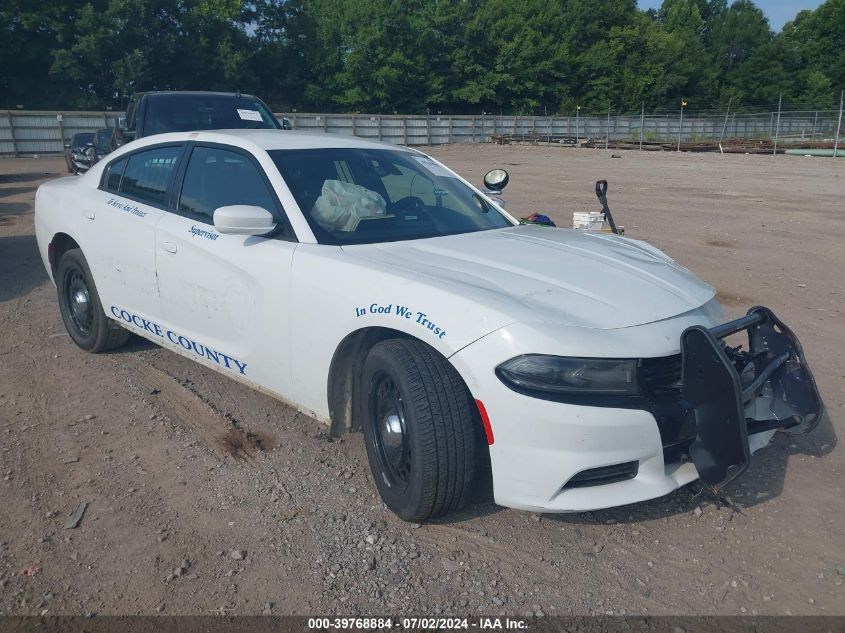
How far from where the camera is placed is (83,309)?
17.7 feet

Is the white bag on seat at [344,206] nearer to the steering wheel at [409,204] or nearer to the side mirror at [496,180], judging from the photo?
the steering wheel at [409,204]

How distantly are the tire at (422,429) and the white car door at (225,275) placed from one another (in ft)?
2.28

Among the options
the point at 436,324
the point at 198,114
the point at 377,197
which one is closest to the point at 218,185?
the point at 377,197

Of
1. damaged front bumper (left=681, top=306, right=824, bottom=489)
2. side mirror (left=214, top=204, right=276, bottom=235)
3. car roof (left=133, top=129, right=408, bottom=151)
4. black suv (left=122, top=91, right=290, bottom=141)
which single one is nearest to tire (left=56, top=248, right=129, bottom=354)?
car roof (left=133, top=129, right=408, bottom=151)

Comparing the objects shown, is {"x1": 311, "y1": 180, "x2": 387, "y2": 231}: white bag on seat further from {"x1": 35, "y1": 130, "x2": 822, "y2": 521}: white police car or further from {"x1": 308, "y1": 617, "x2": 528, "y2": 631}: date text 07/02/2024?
{"x1": 308, "y1": 617, "x2": 528, "y2": 631}: date text 07/02/2024

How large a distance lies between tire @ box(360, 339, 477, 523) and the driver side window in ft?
4.06

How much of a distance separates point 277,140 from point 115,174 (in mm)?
1538

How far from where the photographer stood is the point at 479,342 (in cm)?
290

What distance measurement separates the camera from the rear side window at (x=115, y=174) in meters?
5.12

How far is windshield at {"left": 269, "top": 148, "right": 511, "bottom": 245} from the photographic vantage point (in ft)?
12.6

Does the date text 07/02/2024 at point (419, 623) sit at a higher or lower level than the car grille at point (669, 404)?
lower

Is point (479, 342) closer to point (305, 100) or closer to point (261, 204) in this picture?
point (261, 204)

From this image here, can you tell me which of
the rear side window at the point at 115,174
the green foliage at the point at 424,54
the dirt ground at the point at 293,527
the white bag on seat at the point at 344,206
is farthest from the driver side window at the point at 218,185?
the green foliage at the point at 424,54

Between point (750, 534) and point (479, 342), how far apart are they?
4.89 ft
